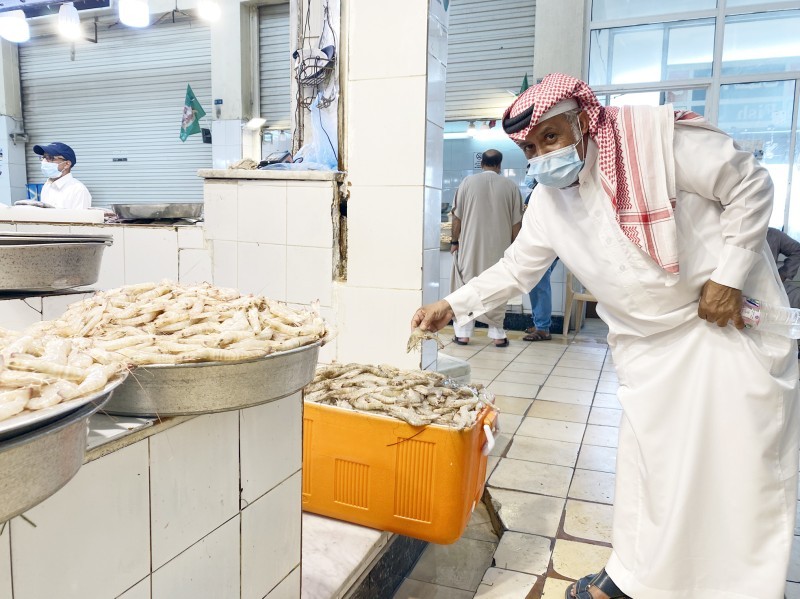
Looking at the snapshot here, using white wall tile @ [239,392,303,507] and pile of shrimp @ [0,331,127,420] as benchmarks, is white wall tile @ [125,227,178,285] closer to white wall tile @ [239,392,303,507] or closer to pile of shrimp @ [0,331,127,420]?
white wall tile @ [239,392,303,507]

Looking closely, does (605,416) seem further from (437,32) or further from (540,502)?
(437,32)

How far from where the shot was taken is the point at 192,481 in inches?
46.1

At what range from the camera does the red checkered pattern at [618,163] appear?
171 cm

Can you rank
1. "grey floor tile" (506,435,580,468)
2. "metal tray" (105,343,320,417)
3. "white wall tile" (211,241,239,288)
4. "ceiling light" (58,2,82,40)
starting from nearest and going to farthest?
1. "metal tray" (105,343,320,417)
2. "white wall tile" (211,241,239,288)
3. "grey floor tile" (506,435,580,468)
4. "ceiling light" (58,2,82,40)

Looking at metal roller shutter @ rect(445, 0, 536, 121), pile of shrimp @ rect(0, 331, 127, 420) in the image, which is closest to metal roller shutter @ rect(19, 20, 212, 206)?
metal roller shutter @ rect(445, 0, 536, 121)

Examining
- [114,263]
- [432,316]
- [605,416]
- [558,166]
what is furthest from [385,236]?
[605,416]

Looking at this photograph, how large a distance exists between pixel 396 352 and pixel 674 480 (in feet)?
4.36

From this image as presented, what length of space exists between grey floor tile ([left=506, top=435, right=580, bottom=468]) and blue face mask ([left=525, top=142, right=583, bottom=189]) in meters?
1.90

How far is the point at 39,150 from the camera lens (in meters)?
5.26

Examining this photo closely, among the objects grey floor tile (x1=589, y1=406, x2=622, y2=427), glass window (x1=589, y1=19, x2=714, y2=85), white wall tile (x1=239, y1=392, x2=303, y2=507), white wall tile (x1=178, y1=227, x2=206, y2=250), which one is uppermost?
glass window (x1=589, y1=19, x2=714, y2=85)

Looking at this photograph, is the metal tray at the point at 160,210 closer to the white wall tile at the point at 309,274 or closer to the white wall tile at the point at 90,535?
the white wall tile at the point at 309,274

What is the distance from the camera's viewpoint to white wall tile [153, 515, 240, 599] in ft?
→ 3.71

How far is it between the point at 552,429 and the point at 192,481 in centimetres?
291

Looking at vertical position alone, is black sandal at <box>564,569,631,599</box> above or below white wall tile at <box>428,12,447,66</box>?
below
